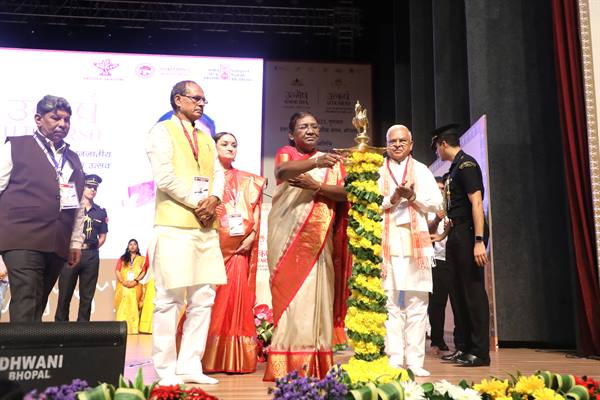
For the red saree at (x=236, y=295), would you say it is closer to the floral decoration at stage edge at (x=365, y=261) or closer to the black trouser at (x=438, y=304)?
the floral decoration at stage edge at (x=365, y=261)

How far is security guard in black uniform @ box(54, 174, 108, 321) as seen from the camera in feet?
18.4

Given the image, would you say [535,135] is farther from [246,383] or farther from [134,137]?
[134,137]

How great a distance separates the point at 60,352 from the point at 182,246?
0.98m

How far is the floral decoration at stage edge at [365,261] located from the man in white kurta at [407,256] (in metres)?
0.77

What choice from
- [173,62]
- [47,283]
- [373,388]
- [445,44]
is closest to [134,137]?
[173,62]

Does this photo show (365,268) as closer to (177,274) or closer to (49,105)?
(177,274)

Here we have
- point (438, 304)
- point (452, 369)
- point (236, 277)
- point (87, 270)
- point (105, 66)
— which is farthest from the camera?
point (105, 66)

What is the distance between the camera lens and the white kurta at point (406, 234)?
11.8 ft

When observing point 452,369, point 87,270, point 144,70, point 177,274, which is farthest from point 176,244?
point 144,70

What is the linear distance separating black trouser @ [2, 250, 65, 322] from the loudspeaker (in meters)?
0.69

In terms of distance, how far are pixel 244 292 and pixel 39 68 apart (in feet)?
21.1

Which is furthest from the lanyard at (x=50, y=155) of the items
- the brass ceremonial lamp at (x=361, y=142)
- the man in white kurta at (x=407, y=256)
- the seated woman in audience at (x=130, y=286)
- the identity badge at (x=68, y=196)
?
the seated woman in audience at (x=130, y=286)

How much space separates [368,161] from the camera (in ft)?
9.09

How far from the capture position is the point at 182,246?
2.99 metres
